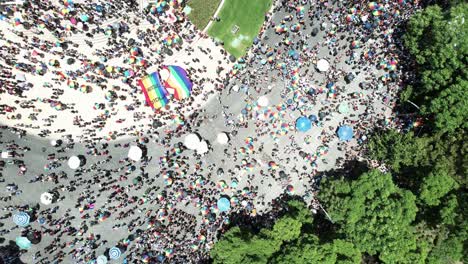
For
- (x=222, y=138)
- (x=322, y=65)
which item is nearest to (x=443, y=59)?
(x=322, y=65)

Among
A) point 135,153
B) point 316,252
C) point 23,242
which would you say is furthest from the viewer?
point 135,153

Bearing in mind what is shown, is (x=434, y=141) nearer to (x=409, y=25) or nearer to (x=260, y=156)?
(x=409, y=25)

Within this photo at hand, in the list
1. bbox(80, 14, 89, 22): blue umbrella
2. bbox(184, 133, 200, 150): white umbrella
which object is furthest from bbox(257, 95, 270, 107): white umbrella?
bbox(80, 14, 89, 22): blue umbrella

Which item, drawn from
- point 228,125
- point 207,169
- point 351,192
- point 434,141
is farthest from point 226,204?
point 434,141

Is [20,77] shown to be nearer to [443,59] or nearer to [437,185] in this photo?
[443,59]

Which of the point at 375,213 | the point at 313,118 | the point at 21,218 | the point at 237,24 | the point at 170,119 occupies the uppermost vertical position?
the point at 237,24

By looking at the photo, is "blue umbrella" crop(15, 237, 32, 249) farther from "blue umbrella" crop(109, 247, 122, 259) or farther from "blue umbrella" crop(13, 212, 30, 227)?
"blue umbrella" crop(109, 247, 122, 259)
